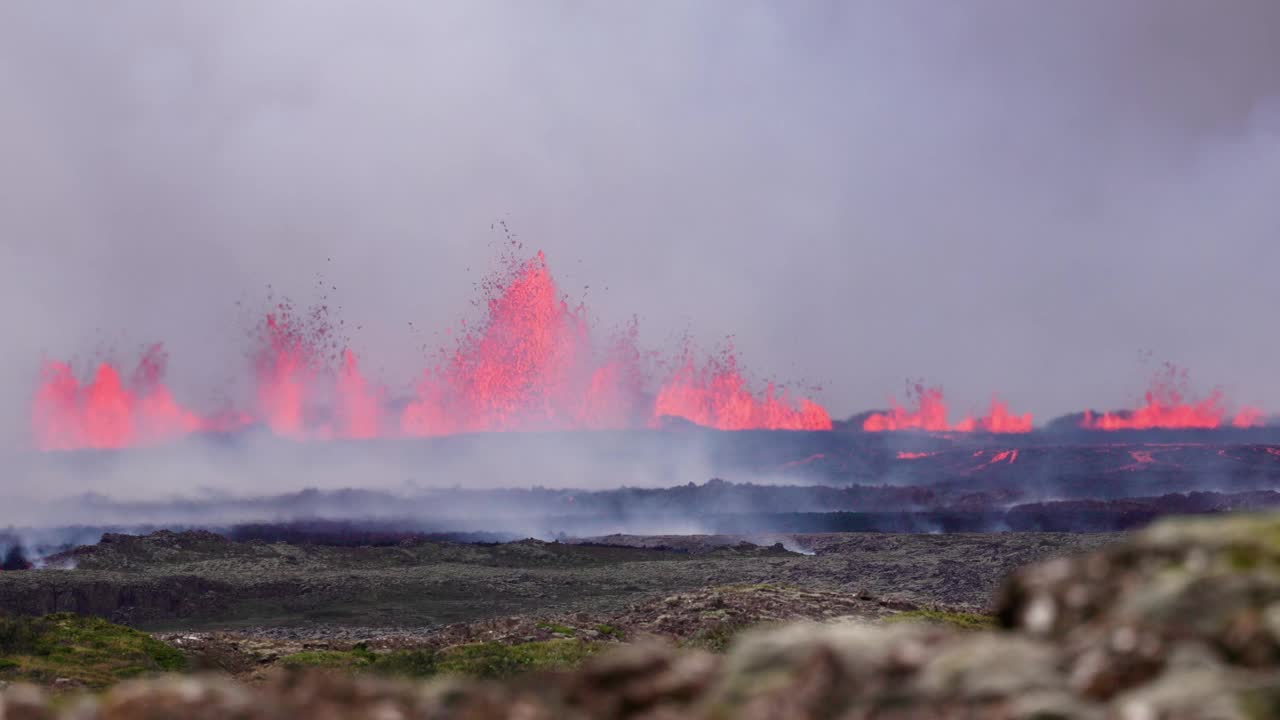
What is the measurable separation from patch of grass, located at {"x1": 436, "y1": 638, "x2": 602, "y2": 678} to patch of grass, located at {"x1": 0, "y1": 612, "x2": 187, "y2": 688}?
441 inches

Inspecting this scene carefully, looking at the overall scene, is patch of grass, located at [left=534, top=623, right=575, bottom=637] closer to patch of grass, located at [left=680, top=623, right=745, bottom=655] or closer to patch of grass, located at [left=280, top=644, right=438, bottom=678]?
patch of grass, located at [left=680, top=623, right=745, bottom=655]

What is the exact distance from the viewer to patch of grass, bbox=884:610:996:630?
4069 centimetres

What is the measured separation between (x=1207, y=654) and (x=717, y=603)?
137 ft

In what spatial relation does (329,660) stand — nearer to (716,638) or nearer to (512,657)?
(512,657)

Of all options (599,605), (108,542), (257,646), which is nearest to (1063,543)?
(599,605)

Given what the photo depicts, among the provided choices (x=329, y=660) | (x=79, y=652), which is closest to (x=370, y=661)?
(x=329, y=660)

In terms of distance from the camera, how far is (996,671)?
9594 millimetres

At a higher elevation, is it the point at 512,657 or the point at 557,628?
the point at 512,657

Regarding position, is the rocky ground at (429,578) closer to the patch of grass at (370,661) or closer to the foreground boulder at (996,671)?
the patch of grass at (370,661)

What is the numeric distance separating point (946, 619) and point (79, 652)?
34.4 m

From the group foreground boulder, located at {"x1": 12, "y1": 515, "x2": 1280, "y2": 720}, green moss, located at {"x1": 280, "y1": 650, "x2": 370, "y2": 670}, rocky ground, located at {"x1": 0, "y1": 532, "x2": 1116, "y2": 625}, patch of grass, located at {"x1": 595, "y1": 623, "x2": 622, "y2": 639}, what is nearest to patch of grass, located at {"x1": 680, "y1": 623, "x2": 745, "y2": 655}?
patch of grass, located at {"x1": 595, "y1": 623, "x2": 622, "y2": 639}

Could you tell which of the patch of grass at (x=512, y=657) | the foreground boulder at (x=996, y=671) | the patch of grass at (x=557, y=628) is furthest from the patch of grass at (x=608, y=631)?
the foreground boulder at (x=996, y=671)

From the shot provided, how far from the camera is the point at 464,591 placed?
88.2 metres

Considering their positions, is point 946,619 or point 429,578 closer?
point 946,619
